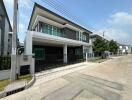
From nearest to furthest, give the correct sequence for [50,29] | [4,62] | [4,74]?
[4,74]
[4,62]
[50,29]

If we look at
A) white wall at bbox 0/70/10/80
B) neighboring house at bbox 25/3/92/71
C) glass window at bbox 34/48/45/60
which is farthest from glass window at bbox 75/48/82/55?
white wall at bbox 0/70/10/80

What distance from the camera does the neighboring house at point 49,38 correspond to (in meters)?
15.7

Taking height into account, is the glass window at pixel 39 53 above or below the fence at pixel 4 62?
above

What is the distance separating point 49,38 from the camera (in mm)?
16828

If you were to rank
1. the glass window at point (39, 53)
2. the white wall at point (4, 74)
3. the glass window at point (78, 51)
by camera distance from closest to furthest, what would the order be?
the white wall at point (4, 74) < the glass window at point (39, 53) < the glass window at point (78, 51)

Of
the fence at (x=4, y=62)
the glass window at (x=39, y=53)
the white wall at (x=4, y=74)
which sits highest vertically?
the glass window at (x=39, y=53)

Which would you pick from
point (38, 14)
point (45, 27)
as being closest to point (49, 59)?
point (45, 27)

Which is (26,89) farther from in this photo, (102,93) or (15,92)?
(102,93)

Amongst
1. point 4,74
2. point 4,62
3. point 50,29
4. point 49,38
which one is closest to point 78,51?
point 50,29

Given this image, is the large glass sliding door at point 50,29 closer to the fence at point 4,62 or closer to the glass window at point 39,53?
the glass window at point 39,53

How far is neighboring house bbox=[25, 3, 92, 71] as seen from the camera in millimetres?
15734

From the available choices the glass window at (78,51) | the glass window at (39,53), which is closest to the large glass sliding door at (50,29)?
the glass window at (39,53)

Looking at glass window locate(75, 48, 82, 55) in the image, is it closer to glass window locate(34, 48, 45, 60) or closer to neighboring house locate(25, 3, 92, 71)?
neighboring house locate(25, 3, 92, 71)

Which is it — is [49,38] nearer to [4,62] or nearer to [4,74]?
[4,62]
